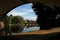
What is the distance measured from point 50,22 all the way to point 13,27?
4.80 meters

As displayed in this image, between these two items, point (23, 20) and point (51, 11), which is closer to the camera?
point (51, 11)

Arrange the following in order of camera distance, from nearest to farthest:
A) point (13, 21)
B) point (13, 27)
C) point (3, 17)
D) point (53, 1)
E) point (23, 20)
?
point (53, 1)
point (3, 17)
point (13, 27)
point (13, 21)
point (23, 20)

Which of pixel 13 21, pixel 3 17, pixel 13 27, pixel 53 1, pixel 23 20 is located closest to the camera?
pixel 53 1

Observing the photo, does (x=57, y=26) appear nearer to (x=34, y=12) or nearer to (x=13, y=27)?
(x=34, y=12)

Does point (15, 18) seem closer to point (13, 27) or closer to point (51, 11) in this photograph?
point (13, 27)

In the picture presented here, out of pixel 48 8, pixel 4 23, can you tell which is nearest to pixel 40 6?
pixel 48 8

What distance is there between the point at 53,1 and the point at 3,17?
6.63m

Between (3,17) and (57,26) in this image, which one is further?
(57,26)

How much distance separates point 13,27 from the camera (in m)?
20.9

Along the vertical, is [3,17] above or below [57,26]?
above

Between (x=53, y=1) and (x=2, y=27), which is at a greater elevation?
(x=53, y=1)

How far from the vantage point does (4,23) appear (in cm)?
1750

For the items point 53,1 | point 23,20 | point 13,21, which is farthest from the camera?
point 23,20

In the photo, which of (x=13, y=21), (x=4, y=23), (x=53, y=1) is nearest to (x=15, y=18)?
(x=13, y=21)
